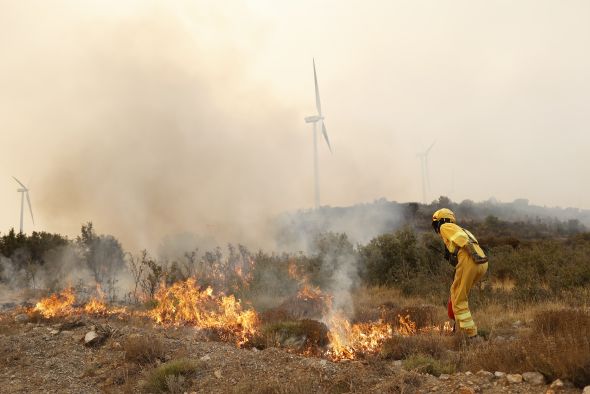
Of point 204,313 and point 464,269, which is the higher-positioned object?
point 464,269

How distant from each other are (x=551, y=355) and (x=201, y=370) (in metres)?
4.63

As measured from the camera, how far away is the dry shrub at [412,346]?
22.0 feet

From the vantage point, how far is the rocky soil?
5.13m

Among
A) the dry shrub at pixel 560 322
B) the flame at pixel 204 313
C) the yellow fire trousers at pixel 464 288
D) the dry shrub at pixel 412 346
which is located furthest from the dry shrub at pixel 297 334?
the dry shrub at pixel 560 322

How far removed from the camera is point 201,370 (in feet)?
21.5

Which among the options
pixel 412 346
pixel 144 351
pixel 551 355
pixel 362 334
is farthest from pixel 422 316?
pixel 144 351

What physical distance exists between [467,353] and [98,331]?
21.9 ft

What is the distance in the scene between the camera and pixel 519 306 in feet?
33.7

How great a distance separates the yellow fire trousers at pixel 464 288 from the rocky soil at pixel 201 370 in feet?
5.32

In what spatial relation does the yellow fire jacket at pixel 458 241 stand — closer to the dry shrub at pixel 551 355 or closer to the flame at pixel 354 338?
the dry shrub at pixel 551 355

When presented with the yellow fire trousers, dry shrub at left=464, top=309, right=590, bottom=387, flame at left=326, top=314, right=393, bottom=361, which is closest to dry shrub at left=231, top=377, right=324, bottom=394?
flame at left=326, top=314, right=393, bottom=361

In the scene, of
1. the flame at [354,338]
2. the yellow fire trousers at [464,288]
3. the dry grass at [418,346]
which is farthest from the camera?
the yellow fire trousers at [464,288]

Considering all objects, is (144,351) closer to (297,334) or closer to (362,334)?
(297,334)

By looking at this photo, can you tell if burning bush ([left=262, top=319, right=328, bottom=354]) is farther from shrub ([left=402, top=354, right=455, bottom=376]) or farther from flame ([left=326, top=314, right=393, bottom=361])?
shrub ([left=402, top=354, right=455, bottom=376])
